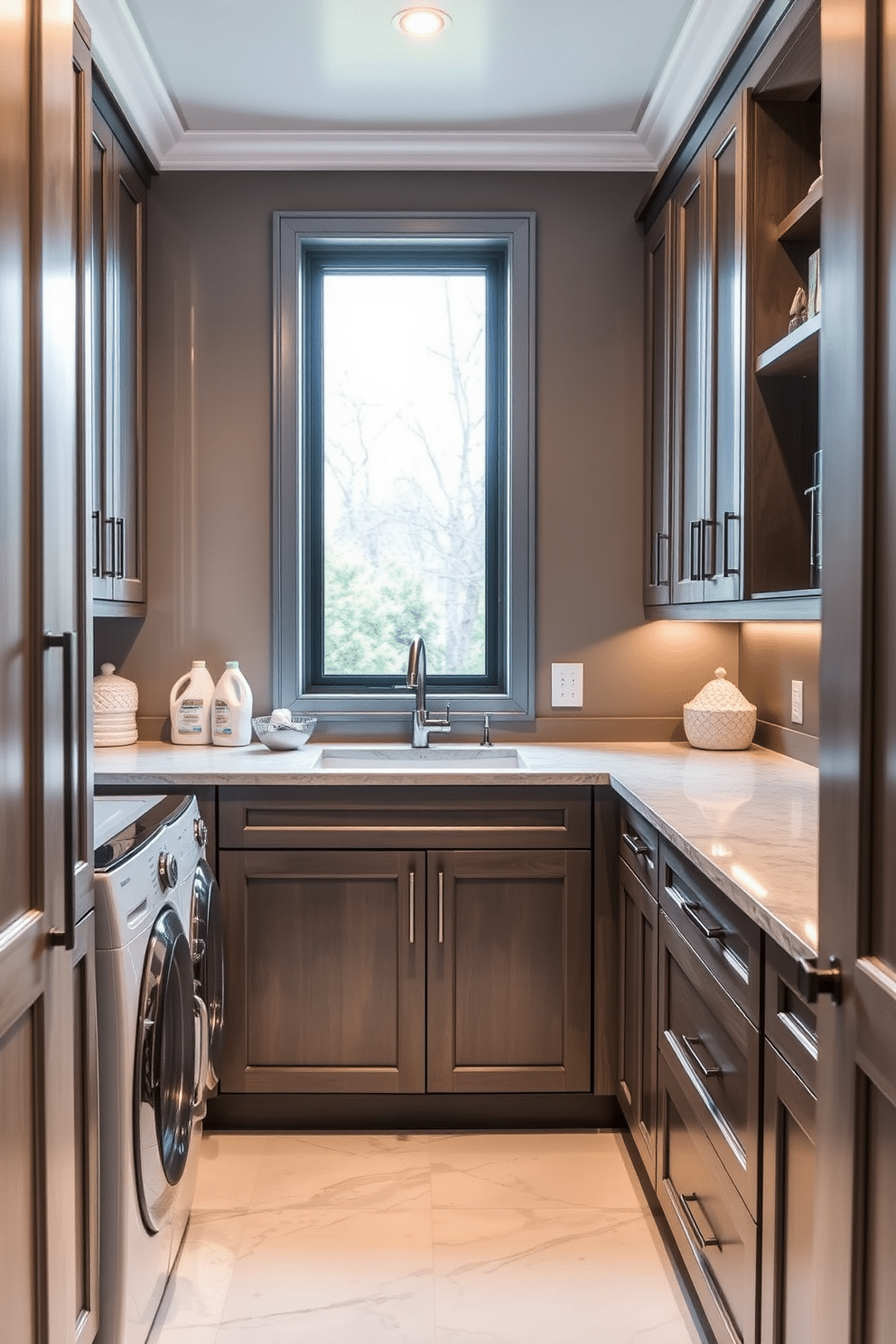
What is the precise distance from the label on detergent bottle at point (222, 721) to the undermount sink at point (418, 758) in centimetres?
27

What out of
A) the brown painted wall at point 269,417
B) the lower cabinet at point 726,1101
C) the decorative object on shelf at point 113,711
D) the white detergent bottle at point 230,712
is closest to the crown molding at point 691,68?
the brown painted wall at point 269,417

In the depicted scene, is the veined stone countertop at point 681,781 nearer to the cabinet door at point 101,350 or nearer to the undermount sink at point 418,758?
the undermount sink at point 418,758

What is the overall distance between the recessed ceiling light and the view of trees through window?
806 mm

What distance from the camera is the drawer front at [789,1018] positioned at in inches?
50.9

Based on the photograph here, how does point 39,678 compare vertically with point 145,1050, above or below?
above

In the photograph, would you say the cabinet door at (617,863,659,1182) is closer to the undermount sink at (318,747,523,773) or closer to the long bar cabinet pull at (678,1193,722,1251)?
the long bar cabinet pull at (678,1193,722,1251)

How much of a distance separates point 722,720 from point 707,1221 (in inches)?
56.5

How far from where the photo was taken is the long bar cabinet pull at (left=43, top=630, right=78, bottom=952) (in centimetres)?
130

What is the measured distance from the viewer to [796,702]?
2717 mm

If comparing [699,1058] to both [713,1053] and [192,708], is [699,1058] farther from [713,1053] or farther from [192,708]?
[192,708]

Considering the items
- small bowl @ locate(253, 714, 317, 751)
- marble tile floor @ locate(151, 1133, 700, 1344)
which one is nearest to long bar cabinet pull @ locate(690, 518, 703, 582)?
small bowl @ locate(253, 714, 317, 751)

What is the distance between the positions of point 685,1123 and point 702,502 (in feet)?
4.45

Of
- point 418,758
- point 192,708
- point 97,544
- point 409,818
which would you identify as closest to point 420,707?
point 418,758

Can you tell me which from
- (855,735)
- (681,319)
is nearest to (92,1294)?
(855,735)
